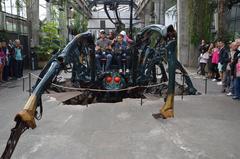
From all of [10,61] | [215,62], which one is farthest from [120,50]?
[10,61]

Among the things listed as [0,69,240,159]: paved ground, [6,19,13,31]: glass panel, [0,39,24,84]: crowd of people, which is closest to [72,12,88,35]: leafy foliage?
[6,19,13,31]: glass panel

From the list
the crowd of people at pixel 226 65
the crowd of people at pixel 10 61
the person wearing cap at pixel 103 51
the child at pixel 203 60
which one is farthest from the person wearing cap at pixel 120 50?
the child at pixel 203 60

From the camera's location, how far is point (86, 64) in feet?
29.2

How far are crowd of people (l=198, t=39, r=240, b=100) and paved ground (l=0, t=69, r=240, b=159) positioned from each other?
3.13ft

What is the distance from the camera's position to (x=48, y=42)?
A: 25359 mm

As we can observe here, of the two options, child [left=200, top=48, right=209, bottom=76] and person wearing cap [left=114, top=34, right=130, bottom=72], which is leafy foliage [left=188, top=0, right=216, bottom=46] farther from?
person wearing cap [left=114, top=34, right=130, bottom=72]

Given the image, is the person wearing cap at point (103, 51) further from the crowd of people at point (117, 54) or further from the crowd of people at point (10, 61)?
the crowd of people at point (10, 61)

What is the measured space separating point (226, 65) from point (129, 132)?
7.17 metres

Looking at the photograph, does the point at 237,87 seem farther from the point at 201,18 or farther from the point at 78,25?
the point at 78,25

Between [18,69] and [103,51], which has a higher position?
[103,51]

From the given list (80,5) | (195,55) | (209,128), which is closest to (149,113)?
(209,128)

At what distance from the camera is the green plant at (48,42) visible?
80.3 feet

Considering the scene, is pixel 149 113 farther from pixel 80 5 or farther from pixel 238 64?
pixel 80 5

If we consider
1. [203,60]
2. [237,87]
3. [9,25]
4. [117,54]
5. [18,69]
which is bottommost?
[237,87]
